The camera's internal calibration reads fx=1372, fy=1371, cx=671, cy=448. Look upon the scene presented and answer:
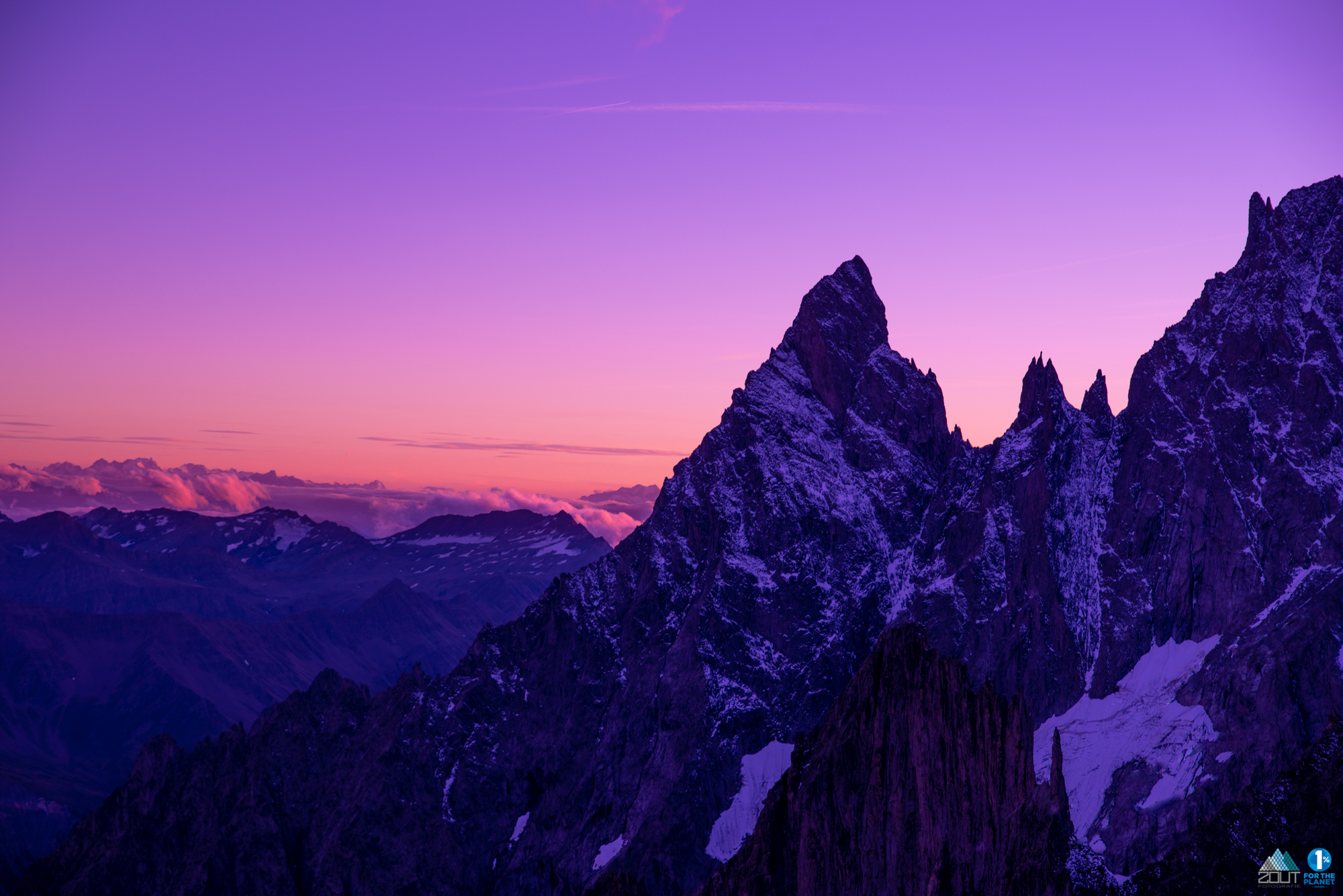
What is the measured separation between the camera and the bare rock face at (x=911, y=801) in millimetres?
116938

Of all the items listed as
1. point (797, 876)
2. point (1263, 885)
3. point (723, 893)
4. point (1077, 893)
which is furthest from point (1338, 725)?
point (723, 893)

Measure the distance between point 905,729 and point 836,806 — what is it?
16.9 meters

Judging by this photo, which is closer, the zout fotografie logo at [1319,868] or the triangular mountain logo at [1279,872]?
the zout fotografie logo at [1319,868]

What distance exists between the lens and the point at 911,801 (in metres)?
140

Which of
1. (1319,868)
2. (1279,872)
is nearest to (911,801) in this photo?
(1279,872)

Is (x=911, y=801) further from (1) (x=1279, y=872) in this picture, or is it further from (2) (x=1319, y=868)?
(2) (x=1319, y=868)

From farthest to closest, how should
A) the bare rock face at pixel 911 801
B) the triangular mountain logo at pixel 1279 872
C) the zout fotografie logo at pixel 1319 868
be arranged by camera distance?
the bare rock face at pixel 911 801 < the triangular mountain logo at pixel 1279 872 < the zout fotografie logo at pixel 1319 868

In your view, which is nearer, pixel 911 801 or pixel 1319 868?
pixel 1319 868

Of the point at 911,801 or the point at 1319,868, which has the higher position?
the point at 1319,868

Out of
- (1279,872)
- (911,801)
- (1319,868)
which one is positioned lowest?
(911,801)

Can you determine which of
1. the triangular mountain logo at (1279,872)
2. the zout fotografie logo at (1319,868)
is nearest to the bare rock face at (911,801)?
the triangular mountain logo at (1279,872)

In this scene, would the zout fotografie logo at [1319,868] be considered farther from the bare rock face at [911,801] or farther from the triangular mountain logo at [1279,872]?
the bare rock face at [911,801]

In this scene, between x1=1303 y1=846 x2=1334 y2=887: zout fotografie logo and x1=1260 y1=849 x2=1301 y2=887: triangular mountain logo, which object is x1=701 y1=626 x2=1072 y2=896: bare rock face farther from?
x1=1303 y1=846 x2=1334 y2=887: zout fotografie logo

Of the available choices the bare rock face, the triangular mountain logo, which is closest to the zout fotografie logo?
the triangular mountain logo
